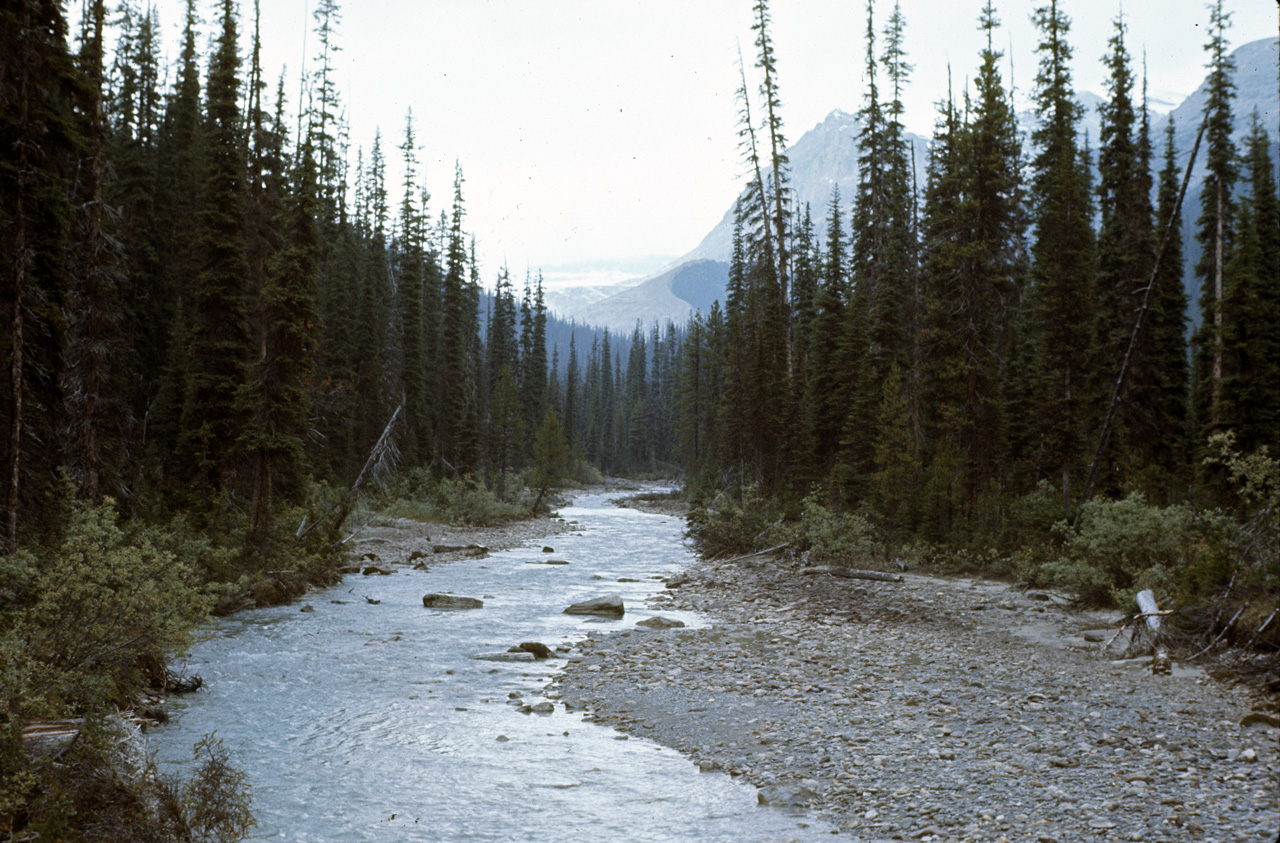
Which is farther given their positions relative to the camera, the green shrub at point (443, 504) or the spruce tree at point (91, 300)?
the green shrub at point (443, 504)

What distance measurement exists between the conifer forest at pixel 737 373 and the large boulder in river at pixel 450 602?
3.90 meters

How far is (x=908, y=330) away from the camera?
2930cm

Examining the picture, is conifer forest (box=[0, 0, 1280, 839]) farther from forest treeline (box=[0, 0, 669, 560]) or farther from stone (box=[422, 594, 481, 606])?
stone (box=[422, 594, 481, 606])

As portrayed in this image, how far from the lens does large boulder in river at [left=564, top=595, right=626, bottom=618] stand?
53.4ft

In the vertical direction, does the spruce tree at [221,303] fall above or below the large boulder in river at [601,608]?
above

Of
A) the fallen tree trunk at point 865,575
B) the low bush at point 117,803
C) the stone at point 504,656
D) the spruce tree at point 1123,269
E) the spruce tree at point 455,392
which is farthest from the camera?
the spruce tree at point 455,392

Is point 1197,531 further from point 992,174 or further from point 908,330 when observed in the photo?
point 908,330

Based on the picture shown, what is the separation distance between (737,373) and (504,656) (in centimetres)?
2970

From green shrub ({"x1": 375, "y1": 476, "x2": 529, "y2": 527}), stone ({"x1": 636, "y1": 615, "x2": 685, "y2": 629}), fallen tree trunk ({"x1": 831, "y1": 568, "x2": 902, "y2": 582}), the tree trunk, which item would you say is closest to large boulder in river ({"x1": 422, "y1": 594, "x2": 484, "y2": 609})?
stone ({"x1": 636, "y1": 615, "x2": 685, "y2": 629})

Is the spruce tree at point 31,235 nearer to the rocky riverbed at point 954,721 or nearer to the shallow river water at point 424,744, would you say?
the shallow river water at point 424,744

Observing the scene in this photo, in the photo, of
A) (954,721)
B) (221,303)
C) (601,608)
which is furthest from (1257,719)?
(221,303)

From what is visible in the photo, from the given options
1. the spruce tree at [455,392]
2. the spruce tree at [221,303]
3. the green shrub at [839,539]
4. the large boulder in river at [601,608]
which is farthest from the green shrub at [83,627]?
the spruce tree at [455,392]

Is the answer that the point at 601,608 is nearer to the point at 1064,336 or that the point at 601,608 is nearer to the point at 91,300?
the point at 91,300

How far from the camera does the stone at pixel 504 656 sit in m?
12.5
